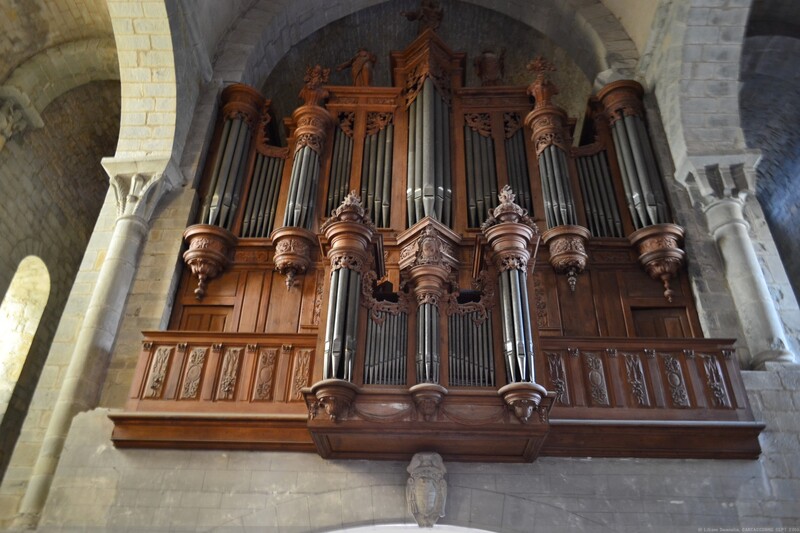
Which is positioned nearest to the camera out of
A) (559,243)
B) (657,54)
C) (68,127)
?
(559,243)

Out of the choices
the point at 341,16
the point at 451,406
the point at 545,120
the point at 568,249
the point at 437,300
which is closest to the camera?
the point at 451,406

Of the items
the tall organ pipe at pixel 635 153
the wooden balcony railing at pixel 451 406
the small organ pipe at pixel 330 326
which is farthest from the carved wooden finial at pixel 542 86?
the small organ pipe at pixel 330 326

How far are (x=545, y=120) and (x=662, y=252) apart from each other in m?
3.03

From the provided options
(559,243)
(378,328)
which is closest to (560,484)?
(378,328)

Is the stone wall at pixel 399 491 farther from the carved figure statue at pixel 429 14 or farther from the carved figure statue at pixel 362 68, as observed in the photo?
the carved figure statue at pixel 429 14

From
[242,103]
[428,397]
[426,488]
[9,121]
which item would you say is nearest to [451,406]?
[428,397]

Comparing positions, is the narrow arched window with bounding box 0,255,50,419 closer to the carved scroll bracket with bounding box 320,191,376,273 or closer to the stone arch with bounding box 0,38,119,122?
the stone arch with bounding box 0,38,119,122

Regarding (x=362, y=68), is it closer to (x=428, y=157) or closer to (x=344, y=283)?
(x=428, y=157)

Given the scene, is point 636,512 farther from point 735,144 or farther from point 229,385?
point 735,144

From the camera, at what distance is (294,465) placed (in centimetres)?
744

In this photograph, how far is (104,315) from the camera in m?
8.48

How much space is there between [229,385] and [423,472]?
7.79 ft

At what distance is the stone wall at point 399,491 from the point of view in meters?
7.02

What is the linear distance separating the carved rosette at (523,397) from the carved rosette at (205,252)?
4489 millimetres
